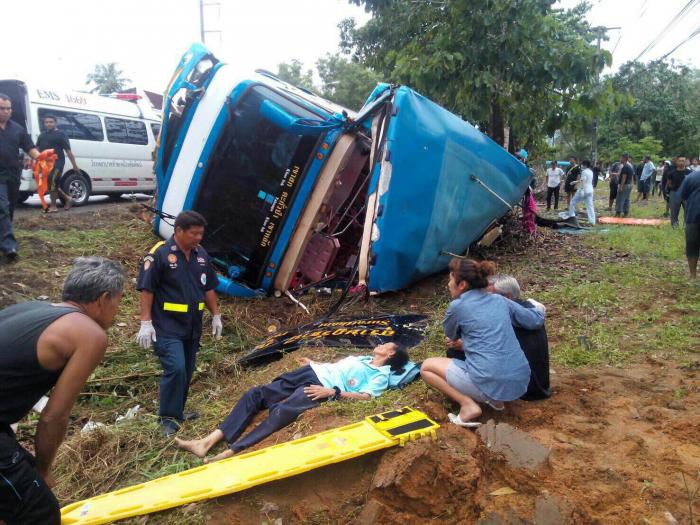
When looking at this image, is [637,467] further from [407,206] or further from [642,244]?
[642,244]

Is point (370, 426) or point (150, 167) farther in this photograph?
point (150, 167)

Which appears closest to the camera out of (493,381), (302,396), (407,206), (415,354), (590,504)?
(590,504)

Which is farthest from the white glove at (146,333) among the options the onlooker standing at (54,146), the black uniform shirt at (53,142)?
the black uniform shirt at (53,142)

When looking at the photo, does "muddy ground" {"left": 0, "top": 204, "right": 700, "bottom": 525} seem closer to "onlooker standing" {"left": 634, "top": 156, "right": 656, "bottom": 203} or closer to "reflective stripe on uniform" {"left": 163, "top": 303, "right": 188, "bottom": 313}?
"reflective stripe on uniform" {"left": 163, "top": 303, "right": 188, "bottom": 313}

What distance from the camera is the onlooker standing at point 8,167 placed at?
541 cm

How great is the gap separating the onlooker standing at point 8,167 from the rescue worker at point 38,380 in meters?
4.36

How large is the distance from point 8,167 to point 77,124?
16.8 feet

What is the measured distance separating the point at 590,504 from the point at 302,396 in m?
1.65

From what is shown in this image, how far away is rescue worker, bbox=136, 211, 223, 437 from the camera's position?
3400 millimetres

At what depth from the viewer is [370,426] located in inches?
104

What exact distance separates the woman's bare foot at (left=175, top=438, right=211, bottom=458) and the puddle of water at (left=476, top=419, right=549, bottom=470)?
154 cm

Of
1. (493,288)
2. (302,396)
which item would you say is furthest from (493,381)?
(302,396)

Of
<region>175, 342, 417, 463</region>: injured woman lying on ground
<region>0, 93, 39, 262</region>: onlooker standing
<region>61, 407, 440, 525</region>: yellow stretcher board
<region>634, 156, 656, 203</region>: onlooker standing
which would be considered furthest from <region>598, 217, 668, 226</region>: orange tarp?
<region>0, 93, 39, 262</region>: onlooker standing

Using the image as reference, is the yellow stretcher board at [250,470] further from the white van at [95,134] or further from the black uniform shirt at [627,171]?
the black uniform shirt at [627,171]
